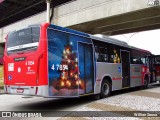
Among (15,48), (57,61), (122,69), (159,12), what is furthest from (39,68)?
(159,12)

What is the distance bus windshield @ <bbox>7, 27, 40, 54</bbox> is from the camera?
981 centimetres

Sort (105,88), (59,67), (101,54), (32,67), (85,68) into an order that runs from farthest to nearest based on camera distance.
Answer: (105,88), (101,54), (85,68), (59,67), (32,67)

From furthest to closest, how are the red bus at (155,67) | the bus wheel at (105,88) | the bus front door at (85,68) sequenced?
1. the red bus at (155,67)
2. the bus wheel at (105,88)
3. the bus front door at (85,68)

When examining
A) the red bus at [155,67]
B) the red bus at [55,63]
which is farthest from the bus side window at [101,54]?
the red bus at [155,67]

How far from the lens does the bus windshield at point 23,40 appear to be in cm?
981

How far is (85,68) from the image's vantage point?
11.3 metres

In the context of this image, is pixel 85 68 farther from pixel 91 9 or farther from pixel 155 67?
pixel 155 67

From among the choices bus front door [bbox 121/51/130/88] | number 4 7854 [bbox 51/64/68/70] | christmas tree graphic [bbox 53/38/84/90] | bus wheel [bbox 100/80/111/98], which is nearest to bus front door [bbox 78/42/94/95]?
christmas tree graphic [bbox 53/38/84/90]

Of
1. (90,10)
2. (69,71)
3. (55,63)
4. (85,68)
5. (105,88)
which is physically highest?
(90,10)

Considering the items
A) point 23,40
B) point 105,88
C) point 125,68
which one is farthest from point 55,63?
point 125,68

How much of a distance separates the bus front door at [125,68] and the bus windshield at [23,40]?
6239 millimetres

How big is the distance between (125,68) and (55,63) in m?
6.25

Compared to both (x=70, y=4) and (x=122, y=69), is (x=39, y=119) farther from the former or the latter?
(x=70, y=4)

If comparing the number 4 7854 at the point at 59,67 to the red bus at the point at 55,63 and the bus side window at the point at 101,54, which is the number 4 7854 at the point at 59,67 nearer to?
the red bus at the point at 55,63
